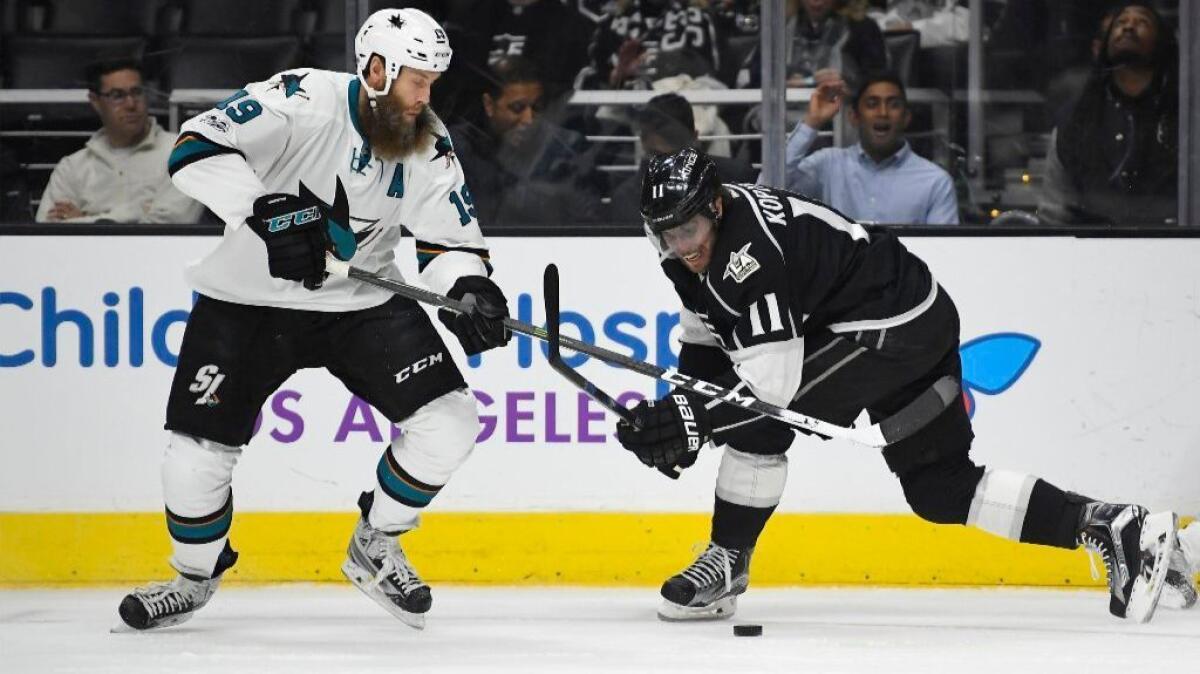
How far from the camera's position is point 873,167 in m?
4.65

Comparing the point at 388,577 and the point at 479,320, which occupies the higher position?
the point at 479,320

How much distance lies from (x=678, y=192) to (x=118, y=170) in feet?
5.93

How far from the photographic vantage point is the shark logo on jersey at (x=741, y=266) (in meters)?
3.36

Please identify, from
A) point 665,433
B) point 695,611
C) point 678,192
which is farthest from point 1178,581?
point 678,192

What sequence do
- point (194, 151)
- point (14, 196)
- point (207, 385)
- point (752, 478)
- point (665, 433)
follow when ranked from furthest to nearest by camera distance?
point (14, 196) → point (752, 478) → point (207, 385) → point (194, 151) → point (665, 433)

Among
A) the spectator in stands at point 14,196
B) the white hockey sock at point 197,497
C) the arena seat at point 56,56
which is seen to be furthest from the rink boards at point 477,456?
the white hockey sock at point 197,497

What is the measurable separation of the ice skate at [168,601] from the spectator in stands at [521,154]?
128 cm

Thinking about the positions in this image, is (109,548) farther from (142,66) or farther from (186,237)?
(142,66)

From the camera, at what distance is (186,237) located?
4500 millimetres

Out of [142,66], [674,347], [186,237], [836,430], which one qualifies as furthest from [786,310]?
[142,66]

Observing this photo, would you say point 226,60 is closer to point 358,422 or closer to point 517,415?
point 358,422

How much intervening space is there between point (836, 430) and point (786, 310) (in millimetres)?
301

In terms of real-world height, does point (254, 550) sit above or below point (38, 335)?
below

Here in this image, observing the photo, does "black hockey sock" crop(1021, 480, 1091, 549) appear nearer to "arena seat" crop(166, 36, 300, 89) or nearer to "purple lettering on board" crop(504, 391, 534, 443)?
"purple lettering on board" crop(504, 391, 534, 443)
